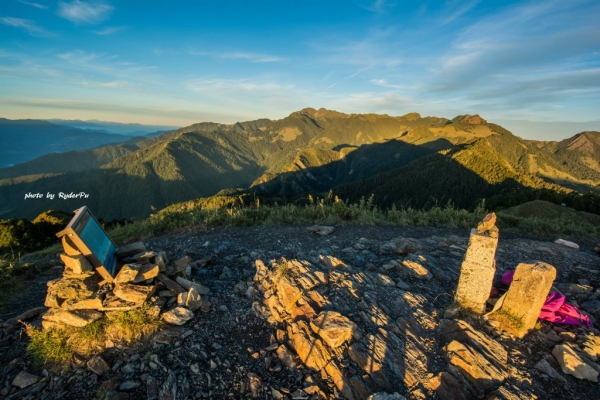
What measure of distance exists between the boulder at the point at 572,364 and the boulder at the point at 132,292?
619 centimetres

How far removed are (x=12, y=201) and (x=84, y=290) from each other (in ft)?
832

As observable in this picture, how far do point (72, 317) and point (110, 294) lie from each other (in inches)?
20.7

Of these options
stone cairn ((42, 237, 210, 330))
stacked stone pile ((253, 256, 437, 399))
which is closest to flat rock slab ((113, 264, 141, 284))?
stone cairn ((42, 237, 210, 330))

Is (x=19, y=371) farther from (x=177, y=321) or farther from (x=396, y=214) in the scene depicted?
(x=396, y=214)

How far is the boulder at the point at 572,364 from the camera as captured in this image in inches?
137

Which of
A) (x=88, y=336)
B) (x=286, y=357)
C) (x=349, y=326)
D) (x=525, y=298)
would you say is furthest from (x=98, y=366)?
(x=525, y=298)

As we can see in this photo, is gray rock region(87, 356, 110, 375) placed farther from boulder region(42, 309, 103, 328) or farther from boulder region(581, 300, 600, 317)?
boulder region(581, 300, 600, 317)

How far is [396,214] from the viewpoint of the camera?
1124 centimetres

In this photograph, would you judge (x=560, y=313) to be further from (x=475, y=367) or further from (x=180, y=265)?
(x=180, y=265)

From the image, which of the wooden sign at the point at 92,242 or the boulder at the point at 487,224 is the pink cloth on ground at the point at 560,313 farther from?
the wooden sign at the point at 92,242

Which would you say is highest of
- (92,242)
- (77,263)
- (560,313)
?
(92,242)

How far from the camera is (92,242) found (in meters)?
4.54

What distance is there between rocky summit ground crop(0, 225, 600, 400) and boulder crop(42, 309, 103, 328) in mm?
536

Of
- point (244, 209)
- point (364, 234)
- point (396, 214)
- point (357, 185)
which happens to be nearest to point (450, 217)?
point (396, 214)
